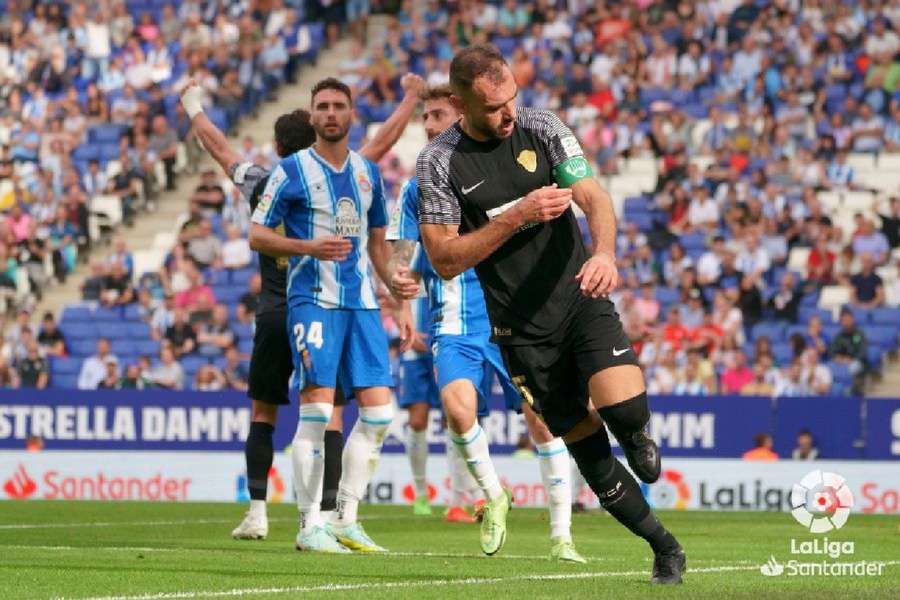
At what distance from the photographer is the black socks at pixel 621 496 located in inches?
319

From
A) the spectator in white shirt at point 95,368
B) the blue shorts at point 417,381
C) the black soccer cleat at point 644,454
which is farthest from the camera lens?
the spectator in white shirt at point 95,368

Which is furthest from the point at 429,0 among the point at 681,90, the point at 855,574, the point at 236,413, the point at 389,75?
the point at 855,574

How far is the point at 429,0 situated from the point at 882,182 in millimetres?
9397

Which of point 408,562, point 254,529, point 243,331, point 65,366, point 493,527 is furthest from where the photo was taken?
point 65,366

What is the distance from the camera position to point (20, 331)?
25969 mm

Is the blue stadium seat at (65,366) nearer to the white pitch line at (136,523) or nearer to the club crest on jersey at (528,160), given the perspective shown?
the white pitch line at (136,523)

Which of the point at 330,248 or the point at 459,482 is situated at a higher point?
the point at 330,248

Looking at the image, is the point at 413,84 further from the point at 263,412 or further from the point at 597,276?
the point at 597,276

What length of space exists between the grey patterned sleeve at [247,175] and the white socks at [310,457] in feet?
5.99

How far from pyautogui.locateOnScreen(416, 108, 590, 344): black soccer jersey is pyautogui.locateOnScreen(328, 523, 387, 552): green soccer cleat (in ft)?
9.17

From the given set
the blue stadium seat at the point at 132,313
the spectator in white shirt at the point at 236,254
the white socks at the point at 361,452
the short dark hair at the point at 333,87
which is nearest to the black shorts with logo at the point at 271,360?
the white socks at the point at 361,452

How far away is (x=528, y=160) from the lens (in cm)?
825

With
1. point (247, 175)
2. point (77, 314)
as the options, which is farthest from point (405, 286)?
point (77, 314)

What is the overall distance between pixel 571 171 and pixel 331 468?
4287mm
